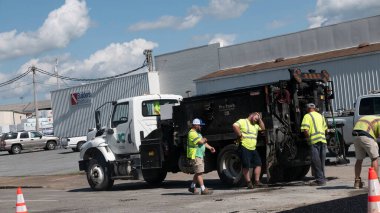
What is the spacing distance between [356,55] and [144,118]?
21597mm

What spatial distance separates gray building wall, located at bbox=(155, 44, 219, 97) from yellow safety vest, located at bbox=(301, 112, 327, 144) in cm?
3319

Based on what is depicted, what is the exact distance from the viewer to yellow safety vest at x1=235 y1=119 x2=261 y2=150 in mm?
14266

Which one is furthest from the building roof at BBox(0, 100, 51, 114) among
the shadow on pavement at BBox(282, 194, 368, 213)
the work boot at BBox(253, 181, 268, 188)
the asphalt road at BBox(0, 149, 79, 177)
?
the shadow on pavement at BBox(282, 194, 368, 213)

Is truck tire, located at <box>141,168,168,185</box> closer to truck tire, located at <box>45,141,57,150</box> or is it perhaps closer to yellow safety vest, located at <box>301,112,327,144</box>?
yellow safety vest, located at <box>301,112,327,144</box>

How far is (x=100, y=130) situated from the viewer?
18109 mm

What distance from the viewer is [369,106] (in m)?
20.0

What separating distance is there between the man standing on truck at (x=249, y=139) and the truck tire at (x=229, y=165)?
72 centimetres

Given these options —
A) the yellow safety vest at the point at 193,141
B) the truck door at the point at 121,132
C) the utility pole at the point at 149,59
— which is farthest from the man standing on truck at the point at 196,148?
the utility pole at the point at 149,59

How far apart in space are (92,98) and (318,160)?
4191cm

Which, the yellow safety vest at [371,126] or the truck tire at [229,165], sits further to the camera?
the truck tire at [229,165]

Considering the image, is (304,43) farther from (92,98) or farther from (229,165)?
(229,165)

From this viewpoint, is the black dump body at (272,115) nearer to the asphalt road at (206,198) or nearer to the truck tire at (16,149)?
the asphalt road at (206,198)

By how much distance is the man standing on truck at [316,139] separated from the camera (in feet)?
45.2

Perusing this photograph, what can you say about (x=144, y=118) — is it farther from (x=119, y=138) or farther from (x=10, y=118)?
(x=10, y=118)
